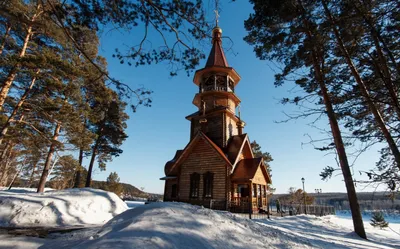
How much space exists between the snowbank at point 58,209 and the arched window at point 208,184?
6.71 metres

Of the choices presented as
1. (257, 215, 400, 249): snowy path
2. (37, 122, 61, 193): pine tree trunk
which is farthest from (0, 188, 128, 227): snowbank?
(257, 215, 400, 249): snowy path

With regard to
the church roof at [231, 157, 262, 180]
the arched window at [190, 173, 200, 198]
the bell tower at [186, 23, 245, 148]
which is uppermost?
the bell tower at [186, 23, 245, 148]

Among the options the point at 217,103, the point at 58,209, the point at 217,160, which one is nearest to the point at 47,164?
the point at 58,209

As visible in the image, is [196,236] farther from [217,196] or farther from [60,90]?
[60,90]

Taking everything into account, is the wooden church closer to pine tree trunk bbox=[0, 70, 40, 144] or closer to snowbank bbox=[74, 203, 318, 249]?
snowbank bbox=[74, 203, 318, 249]

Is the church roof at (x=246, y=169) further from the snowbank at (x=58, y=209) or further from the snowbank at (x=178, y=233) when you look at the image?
the snowbank at (x=178, y=233)

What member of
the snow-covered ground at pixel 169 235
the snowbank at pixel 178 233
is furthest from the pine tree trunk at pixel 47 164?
the snowbank at pixel 178 233

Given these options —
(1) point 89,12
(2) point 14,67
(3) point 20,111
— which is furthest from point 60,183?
(1) point 89,12

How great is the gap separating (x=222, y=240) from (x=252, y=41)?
→ 916 cm

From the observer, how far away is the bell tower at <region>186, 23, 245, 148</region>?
58.8 feet

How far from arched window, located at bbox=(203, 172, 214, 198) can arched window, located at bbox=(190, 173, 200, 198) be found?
0.66 meters

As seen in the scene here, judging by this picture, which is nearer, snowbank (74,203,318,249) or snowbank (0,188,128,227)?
snowbank (74,203,318,249)

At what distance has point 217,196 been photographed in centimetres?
1482

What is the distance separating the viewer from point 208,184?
618 inches
